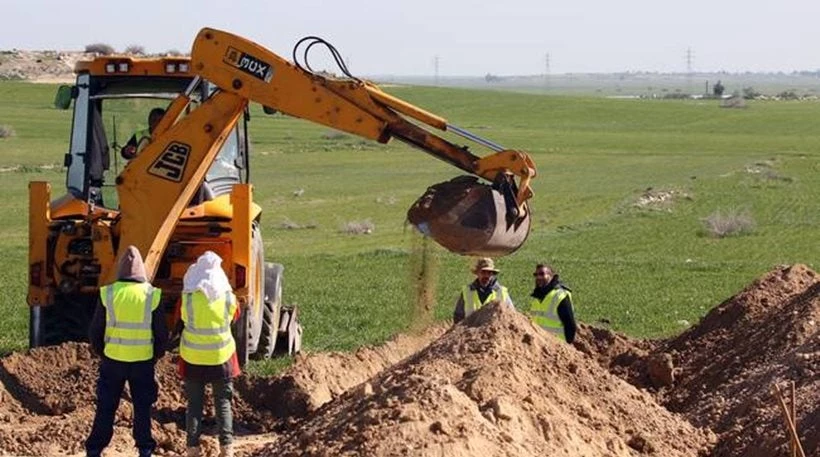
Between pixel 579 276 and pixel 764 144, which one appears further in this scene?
pixel 764 144

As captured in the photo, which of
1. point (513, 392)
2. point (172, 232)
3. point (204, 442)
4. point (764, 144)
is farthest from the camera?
point (764, 144)

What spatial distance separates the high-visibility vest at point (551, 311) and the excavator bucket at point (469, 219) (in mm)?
565

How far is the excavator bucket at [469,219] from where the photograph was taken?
43.9 ft

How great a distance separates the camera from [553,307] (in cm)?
1373

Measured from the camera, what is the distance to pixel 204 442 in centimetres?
1218

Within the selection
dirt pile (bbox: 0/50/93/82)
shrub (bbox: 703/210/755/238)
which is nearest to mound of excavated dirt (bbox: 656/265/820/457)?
shrub (bbox: 703/210/755/238)

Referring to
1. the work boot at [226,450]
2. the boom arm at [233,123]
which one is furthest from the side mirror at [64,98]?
the work boot at [226,450]


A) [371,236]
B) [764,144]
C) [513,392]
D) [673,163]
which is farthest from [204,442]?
[764,144]

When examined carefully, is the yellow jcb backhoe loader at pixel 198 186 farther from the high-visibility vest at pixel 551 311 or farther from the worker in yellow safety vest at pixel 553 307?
the high-visibility vest at pixel 551 311

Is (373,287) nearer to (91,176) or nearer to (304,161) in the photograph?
(91,176)

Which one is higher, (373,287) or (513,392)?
(513,392)

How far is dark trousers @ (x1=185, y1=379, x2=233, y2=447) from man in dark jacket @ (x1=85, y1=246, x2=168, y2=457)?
30 centimetres

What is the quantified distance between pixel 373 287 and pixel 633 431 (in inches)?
529

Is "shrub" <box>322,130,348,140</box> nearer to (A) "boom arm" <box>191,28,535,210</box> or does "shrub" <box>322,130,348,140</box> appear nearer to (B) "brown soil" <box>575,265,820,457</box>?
(B) "brown soil" <box>575,265,820,457</box>
